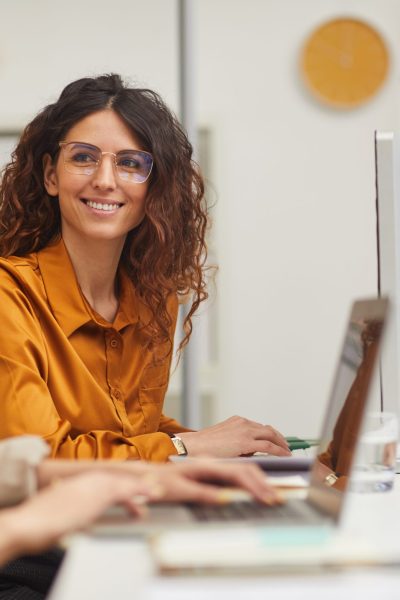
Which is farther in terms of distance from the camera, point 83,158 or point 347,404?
point 83,158

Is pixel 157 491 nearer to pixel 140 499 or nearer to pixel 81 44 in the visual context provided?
pixel 140 499

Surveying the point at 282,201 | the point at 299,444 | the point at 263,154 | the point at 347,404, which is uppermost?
the point at 263,154

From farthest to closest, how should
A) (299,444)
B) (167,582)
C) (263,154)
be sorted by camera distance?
(263,154) < (299,444) < (167,582)

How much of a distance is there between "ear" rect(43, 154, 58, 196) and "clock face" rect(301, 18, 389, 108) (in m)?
2.32

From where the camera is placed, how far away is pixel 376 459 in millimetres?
1237

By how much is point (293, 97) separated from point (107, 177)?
2427 mm

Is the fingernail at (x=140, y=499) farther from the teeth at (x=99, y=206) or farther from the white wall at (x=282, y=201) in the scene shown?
the white wall at (x=282, y=201)

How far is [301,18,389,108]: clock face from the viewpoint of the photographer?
4.03 metres

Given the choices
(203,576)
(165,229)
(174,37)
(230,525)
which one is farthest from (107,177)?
(174,37)

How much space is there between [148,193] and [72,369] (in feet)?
1.40

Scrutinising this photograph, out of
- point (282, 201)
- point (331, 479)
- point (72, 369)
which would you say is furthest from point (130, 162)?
point (282, 201)

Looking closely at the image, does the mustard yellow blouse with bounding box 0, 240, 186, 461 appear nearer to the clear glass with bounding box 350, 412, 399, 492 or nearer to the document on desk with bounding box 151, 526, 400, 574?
the clear glass with bounding box 350, 412, 399, 492

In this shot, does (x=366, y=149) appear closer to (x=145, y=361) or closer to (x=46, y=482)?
(x=145, y=361)

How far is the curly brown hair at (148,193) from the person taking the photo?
187cm
